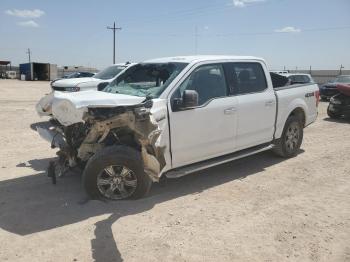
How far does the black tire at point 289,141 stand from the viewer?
7535mm

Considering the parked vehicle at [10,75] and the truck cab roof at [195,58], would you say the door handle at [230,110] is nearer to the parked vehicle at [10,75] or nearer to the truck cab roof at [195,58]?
the truck cab roof at [195,58]

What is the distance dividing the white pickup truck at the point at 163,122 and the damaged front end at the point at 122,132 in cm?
1

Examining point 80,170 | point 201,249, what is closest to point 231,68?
point 80,170

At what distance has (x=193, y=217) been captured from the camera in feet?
15.9

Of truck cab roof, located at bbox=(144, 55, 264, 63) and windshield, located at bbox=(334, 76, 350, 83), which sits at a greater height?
truck cab roof, located at bbox=(144, 55, 264, 63)

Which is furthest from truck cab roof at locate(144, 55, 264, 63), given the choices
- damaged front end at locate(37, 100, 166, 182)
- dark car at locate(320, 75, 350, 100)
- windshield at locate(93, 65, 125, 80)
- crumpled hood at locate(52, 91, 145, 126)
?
dark car at locate(320, 75, 350, 100)

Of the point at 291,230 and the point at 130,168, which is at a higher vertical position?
the point at 130,168

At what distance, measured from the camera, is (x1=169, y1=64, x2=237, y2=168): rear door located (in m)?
5.47

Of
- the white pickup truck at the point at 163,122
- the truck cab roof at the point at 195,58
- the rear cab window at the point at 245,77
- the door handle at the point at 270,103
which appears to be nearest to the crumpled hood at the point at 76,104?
the white pickup truck at the point at 163,122

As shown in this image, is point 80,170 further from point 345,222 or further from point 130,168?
point 345,222

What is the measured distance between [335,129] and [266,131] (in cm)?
561

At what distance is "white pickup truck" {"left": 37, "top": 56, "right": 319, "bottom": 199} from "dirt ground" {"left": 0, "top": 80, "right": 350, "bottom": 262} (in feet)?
1.25

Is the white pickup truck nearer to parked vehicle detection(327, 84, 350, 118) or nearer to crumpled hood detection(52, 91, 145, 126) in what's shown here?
crumpled hood detection(52, 91, 145, 126)

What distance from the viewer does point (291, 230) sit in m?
4.51
